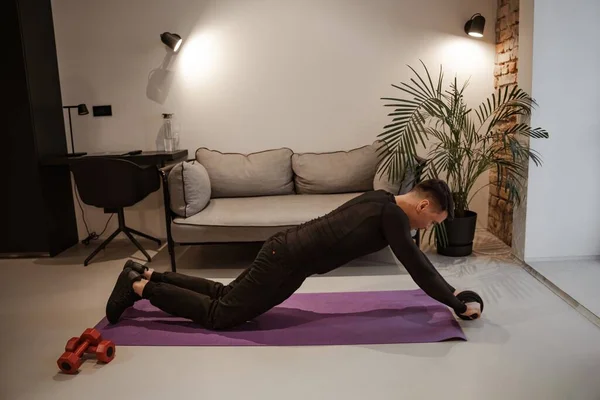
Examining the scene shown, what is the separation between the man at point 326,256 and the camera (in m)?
2.42

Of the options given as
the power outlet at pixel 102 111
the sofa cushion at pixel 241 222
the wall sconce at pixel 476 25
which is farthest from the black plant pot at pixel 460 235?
the power outlet at pixel 102 111

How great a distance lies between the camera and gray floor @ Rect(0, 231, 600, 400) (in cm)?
211

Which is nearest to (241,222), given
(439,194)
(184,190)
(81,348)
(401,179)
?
(184,190)

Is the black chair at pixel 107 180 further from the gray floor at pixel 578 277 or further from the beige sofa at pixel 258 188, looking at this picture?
the gray floor at pixel 578 277

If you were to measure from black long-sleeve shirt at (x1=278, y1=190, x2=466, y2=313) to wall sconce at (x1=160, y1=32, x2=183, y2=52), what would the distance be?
2.48 metres

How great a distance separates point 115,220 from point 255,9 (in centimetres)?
220

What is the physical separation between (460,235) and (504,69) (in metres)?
1.40

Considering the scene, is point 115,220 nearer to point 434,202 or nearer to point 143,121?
point 143,121

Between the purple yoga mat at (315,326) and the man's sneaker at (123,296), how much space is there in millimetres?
84

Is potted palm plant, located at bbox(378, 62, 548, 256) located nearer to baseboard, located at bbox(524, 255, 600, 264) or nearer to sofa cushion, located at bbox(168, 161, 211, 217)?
baseboard, located at bbox(524, 255, 600, 264)

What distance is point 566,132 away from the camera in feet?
11.4

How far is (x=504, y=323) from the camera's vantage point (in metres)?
2.67

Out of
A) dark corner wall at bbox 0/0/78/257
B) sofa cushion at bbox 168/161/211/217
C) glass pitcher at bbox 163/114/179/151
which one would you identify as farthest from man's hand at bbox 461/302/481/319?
dark corner wall at bbox 0/0/78/257

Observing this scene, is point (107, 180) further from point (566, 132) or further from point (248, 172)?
point (566, 132)
